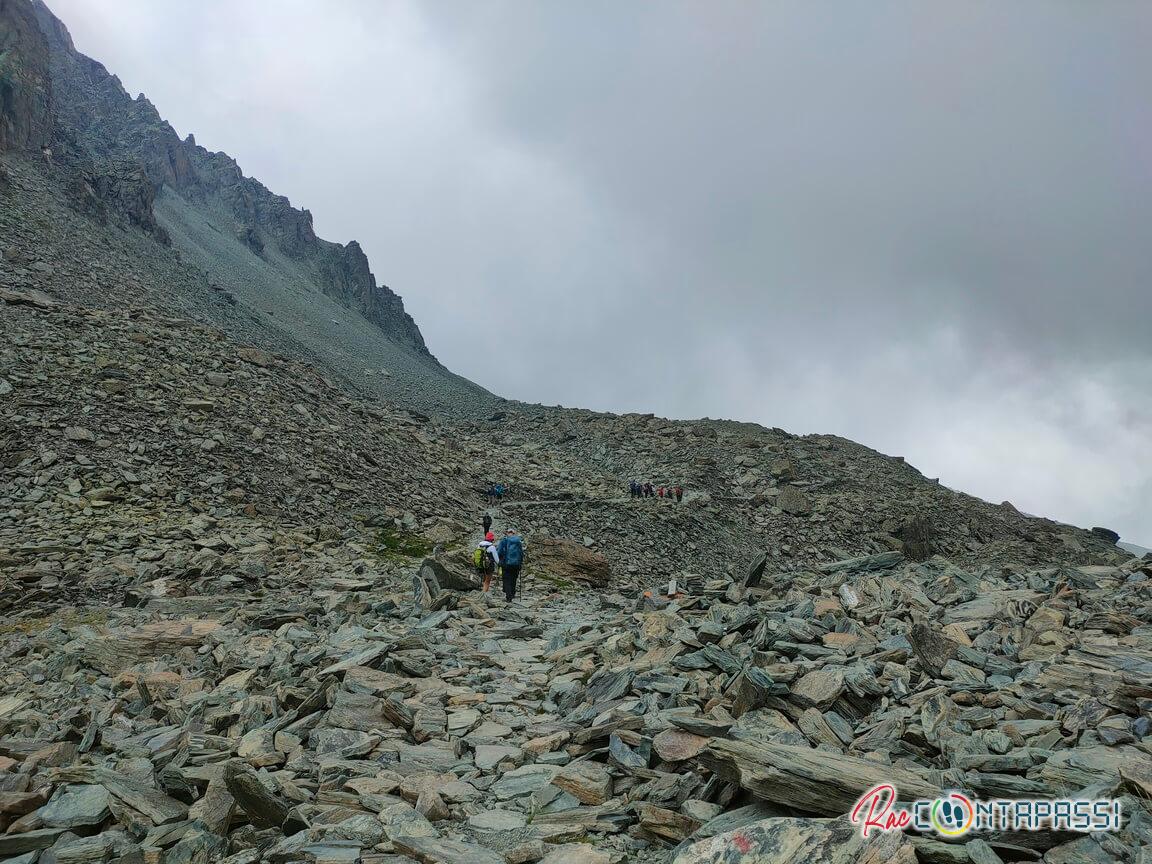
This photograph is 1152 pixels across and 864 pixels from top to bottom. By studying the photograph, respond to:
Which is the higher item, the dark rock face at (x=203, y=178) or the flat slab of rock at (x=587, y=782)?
the dark rock face at (x=203, y=178)

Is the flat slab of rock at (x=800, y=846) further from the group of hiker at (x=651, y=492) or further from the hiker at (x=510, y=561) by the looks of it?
the group of hiker at (x=651, y=492)

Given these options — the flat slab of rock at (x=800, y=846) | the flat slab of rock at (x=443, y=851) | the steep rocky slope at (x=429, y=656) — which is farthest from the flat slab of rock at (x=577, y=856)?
the flat slab of rock at (x=800, y=846)

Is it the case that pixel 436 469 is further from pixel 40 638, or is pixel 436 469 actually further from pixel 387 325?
pixel 387 325

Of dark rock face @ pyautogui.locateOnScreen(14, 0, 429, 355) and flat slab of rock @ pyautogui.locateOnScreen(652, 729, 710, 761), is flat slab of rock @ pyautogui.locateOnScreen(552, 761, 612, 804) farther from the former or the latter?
dark rock face @ pyautogui.locateOnScreen(14, 0, 429, 355)

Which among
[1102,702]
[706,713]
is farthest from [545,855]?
[1102,702]

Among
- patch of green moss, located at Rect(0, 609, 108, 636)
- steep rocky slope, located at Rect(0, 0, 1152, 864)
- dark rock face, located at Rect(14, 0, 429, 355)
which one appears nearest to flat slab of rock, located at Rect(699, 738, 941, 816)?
steep rocky slope, located at Rect(0, 0, 1152, 864)

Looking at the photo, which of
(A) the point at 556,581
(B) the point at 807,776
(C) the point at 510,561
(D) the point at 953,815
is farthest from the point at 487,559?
(D) the point at 953,815

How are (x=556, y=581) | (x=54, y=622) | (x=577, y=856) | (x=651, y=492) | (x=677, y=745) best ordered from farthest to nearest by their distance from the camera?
(x=651, y=492) → (x=556, y=581) → (x=54, y=622) → (x=677, y=745) → (x=577, y=856)

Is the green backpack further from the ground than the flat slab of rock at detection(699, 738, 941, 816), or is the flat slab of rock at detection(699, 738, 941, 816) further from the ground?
the flat slab of rock at detection(699, 738, 941, 816)

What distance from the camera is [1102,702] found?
7.12m

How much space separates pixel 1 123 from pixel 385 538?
217 ft

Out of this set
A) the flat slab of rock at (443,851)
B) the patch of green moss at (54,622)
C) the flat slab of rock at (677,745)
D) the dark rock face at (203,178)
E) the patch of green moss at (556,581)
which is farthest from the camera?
the dark rock face at (203,178)

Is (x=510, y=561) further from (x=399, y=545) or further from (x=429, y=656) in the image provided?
(x=399, y=545)

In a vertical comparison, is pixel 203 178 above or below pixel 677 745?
above
